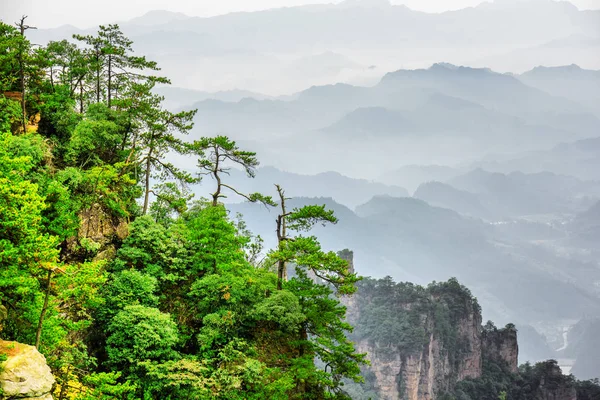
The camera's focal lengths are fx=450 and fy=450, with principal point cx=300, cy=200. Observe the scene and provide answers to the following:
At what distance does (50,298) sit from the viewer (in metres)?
11.0

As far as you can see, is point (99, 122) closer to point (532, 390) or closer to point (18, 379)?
point (18, 379)

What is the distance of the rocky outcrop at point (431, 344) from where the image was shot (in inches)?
2908

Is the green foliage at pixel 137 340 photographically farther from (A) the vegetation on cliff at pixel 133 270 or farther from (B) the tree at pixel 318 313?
(B) the tree at pixel 318 313

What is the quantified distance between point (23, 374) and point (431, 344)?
75230 mm

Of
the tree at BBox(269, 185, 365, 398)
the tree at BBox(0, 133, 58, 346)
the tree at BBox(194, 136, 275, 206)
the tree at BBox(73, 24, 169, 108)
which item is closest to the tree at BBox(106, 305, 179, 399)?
the tree at BBox(0, 133, 58, 346)

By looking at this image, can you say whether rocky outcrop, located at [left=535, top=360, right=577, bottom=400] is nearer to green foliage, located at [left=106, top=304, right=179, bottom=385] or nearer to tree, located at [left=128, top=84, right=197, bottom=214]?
tree, located at [left=128, top=84, right=197, bottom=214]

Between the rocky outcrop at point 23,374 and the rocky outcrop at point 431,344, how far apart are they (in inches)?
2746

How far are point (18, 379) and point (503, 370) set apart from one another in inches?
3148

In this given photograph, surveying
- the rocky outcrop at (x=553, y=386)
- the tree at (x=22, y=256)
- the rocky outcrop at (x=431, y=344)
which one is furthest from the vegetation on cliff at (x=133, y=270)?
the rocky outcrop at (x=553, y=386)

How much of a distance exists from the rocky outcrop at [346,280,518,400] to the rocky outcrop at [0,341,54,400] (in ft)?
229

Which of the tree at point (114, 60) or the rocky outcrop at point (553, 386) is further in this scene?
the rocky outcrop at point (553, 386)

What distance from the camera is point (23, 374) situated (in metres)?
9.56

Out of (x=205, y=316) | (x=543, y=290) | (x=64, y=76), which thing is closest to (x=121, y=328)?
(x=205, y=316)

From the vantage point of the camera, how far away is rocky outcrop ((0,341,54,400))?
941cm
